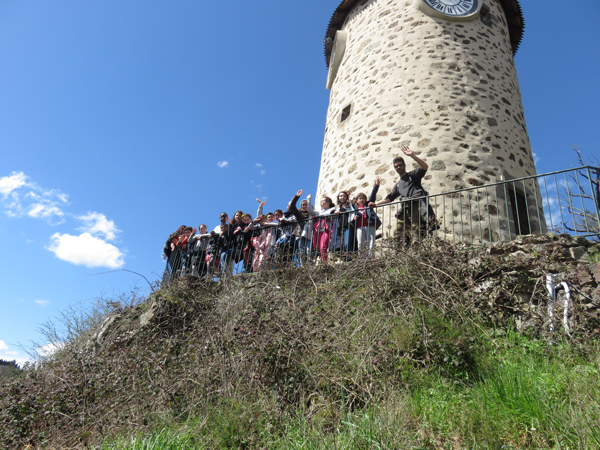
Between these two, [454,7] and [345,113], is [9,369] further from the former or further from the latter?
[454,7]

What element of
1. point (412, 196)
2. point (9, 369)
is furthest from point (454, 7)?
point (9, 369)

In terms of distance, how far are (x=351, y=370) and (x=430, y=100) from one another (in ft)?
18.1

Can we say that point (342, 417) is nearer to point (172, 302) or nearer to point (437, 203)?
point (172, 302)

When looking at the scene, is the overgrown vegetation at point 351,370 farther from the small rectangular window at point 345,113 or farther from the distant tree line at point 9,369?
the small rectangular window at point 345,113

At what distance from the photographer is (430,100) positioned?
7527mm

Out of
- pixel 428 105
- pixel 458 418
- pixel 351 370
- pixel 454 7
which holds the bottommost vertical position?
pixel 458 418

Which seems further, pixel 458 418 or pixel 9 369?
pixel 9 369

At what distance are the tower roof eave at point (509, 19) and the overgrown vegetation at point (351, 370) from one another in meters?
7.30

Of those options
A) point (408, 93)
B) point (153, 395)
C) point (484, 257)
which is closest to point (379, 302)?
point (484, 257)

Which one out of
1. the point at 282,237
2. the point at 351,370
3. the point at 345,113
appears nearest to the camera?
the point at 351,370

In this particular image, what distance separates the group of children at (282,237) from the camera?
19.7 ft

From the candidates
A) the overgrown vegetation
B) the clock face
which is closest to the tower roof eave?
the clock face

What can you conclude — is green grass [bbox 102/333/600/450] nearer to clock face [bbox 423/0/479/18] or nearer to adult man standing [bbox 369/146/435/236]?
adult man standing [bbox 369/146/435/236]

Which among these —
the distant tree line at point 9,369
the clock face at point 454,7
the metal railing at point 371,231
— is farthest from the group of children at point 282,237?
the clock face at point 454,7
